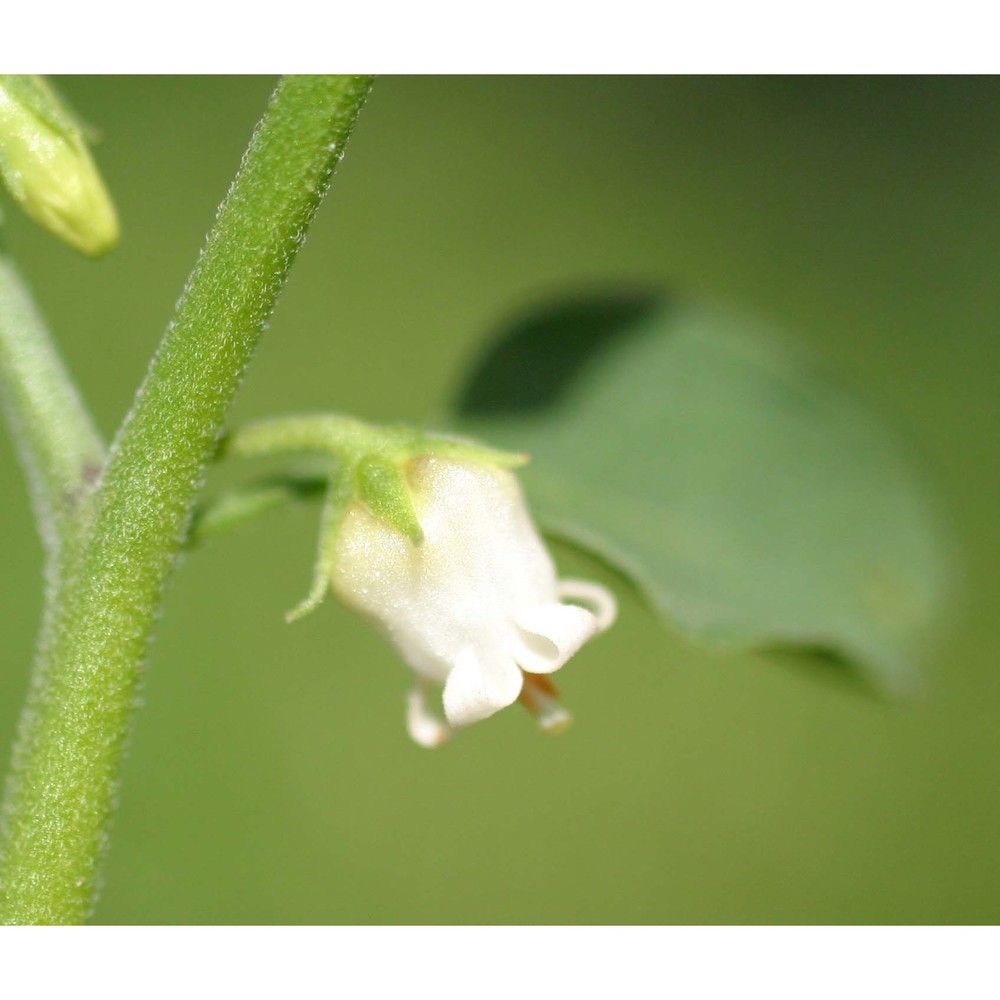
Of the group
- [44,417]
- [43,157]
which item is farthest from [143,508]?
[43,157]

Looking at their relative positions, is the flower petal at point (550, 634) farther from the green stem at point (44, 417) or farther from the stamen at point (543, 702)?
the green stem at point (44, 417)

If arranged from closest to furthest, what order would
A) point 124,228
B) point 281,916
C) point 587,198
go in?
1. point 281,916
2. point 124,228
3. point 587,198

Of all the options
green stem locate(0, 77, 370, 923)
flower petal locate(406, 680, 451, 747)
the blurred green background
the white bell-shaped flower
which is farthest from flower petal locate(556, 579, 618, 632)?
the blurred green background

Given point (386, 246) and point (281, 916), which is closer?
point (281, 916)

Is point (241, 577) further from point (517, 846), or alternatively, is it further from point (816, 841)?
point (816, 841)

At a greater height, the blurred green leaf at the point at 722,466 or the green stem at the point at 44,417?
the blurred green leaf at the point at 722,466

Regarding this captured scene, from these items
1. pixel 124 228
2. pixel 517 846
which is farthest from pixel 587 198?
pixel 517 846

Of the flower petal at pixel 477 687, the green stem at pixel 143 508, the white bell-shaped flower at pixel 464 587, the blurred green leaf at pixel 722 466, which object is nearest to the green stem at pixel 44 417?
the green stem at pixel 143 508
